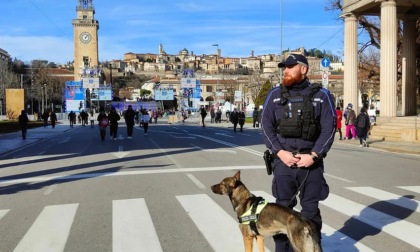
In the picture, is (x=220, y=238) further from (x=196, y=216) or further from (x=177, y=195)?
(x=177, y=195)

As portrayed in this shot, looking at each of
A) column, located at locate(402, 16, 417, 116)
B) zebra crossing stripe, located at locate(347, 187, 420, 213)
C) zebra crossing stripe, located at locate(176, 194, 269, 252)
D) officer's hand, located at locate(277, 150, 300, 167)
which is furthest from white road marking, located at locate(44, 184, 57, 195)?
column, located at locate(402, 16, 417, 116)

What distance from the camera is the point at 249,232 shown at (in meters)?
4.29

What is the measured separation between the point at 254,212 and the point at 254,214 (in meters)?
0.02

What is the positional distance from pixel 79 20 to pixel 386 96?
12622 cm

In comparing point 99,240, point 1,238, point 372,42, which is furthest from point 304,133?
point 372,42

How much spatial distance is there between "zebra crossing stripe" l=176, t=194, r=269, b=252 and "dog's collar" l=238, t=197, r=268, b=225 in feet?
4.29

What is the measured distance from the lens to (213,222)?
6742 millimetres

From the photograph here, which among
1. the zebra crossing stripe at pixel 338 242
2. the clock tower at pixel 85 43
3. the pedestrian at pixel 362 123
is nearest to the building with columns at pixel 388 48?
→ the pedestrian at pixel 362 123

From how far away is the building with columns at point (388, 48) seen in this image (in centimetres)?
2723

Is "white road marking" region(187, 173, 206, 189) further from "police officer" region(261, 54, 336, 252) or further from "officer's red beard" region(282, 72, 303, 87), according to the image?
"officer's red beard" region(282, 72, 303, 87)

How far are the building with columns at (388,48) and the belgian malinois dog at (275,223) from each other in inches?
1007

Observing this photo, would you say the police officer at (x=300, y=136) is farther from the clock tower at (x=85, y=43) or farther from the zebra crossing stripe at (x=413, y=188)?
the clock tower at (x=85, y=43)

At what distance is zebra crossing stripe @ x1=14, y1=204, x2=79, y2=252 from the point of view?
18.8 feet

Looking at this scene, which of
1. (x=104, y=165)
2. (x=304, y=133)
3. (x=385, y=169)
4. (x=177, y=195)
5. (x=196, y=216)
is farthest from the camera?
(x=104, y=165)
